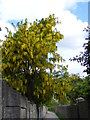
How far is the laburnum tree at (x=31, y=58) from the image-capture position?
14.8 metres

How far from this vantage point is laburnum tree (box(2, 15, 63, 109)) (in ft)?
48.5

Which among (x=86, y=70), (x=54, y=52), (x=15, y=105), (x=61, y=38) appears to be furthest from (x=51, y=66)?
(x=15, y=105)

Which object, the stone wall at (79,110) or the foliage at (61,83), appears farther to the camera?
the foliage at (61,83)

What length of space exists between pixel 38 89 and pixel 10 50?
8.56 feet

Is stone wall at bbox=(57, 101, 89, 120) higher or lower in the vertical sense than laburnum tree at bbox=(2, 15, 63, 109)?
lower

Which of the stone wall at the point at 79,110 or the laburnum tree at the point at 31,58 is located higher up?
the laburnum tree at the point at 31,58

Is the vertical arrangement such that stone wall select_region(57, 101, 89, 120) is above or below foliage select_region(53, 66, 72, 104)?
below

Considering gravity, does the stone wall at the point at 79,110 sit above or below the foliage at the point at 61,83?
below

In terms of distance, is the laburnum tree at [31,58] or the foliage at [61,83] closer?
the laburnum tree at [31,58]

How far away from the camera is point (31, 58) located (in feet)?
49.4

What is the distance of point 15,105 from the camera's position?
6.83 meters

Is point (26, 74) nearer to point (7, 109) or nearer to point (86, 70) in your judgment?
point (86, 70)

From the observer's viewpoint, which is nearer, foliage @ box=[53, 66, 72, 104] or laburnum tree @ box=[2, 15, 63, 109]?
laburnum tree @ box=[2, 15, 63, 109]

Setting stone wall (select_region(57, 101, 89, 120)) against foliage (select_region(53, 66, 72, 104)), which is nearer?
stone wall (select_region(57, 101, 89, 120))
